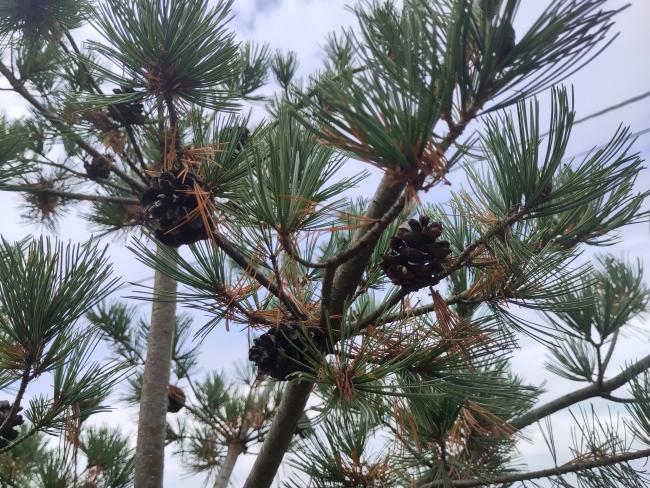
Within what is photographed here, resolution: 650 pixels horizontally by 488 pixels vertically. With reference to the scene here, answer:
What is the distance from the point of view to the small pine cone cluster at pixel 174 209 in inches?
22.7

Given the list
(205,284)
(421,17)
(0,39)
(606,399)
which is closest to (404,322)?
(205,284)

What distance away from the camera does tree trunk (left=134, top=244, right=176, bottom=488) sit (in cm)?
98

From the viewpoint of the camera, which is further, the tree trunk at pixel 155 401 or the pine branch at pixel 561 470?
the tree trunk at pixel 155 401

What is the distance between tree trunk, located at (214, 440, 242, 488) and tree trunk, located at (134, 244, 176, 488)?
0.16 meters

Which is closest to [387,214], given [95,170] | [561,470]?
[561,470]

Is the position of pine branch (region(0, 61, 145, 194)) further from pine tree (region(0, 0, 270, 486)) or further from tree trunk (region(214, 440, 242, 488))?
tree trunk (region(214, 440, 242, 488))

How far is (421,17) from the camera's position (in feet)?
1.34

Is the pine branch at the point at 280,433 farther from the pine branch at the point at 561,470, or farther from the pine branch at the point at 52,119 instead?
the pine branch at the point at 52,119

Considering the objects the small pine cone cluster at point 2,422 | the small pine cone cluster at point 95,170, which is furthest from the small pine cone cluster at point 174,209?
the small pine cone cluster at point 95,170

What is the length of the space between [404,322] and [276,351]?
0.41ft

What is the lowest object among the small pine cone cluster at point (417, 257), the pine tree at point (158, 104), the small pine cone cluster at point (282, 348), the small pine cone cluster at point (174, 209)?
the small pine cone cluster at point (282, 348)

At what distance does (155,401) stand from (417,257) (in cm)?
67

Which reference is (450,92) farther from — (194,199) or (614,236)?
(614,236)

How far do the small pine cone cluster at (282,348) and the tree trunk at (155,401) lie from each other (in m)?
0.38
